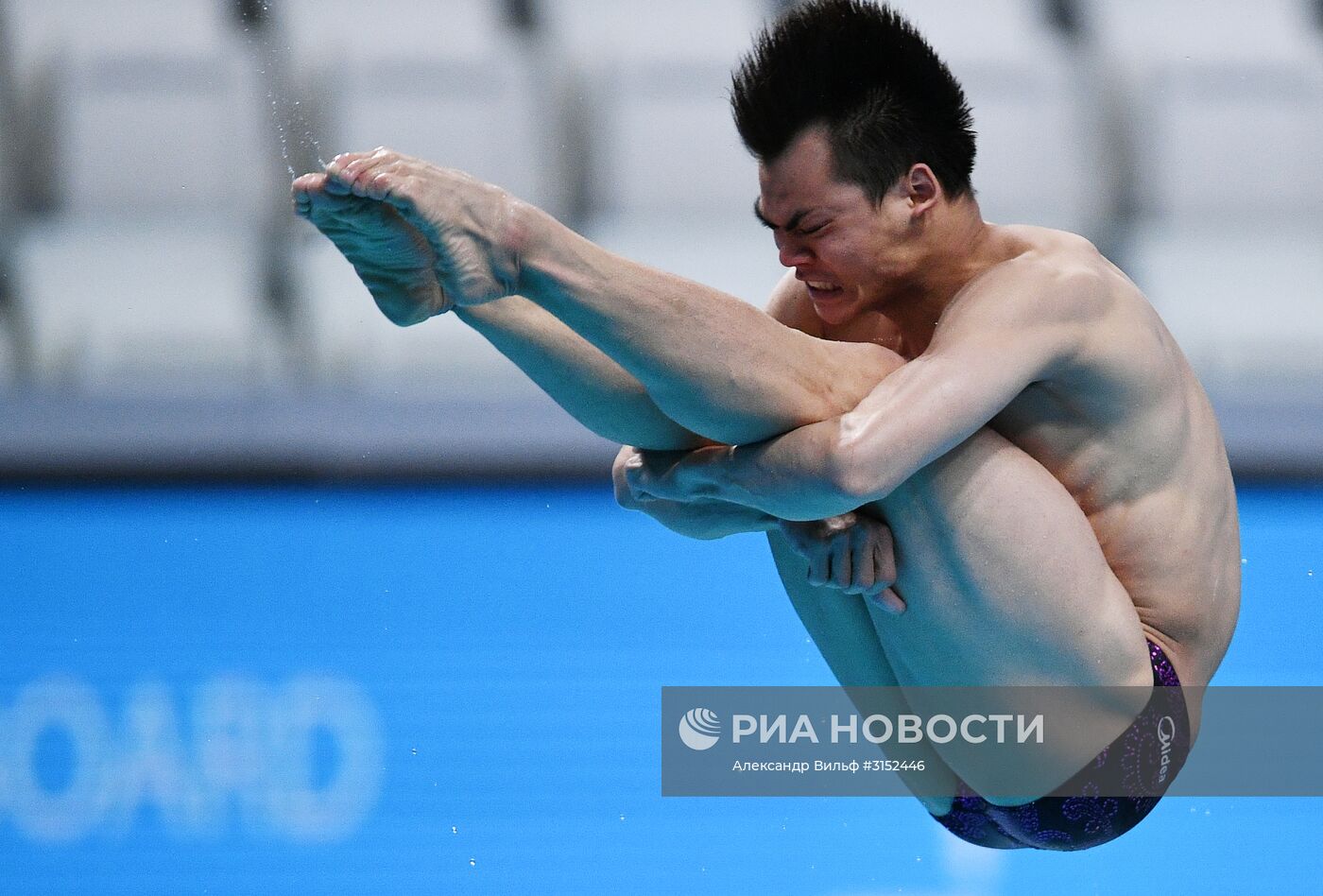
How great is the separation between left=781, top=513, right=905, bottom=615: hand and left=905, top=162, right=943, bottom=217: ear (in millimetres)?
317

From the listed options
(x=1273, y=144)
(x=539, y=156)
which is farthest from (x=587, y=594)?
(x=1273, y=144)

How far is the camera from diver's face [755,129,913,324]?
5.03 feet

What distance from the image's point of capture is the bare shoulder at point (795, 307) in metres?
1.75

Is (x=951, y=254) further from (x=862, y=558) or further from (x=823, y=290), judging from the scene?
(x=862, y=558)

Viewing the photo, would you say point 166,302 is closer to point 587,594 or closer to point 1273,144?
point 587,594

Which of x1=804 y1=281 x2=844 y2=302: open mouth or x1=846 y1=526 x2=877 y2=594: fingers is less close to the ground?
x1=804 y1=281 x2=844 y2=302: open mouth

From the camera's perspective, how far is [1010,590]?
1.46 m

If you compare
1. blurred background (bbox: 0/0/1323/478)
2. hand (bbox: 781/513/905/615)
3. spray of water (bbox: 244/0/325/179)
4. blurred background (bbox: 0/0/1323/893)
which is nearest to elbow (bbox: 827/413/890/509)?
hand (bbox: 781/513/905/615)

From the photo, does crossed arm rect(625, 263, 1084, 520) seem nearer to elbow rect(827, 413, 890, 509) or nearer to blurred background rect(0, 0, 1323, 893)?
elbow rect(827, 413, 890, 509)

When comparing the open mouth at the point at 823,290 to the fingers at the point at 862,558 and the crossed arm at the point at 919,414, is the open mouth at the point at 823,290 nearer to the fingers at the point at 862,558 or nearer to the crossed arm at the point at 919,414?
the crossed arm at the point at 919,414

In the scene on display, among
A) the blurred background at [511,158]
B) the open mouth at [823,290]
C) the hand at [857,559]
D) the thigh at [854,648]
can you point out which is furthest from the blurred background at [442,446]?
the open mouth at [823,290]

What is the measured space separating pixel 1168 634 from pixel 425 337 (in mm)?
2922

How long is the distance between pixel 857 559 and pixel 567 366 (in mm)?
341

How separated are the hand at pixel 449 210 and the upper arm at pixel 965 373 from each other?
34cm
